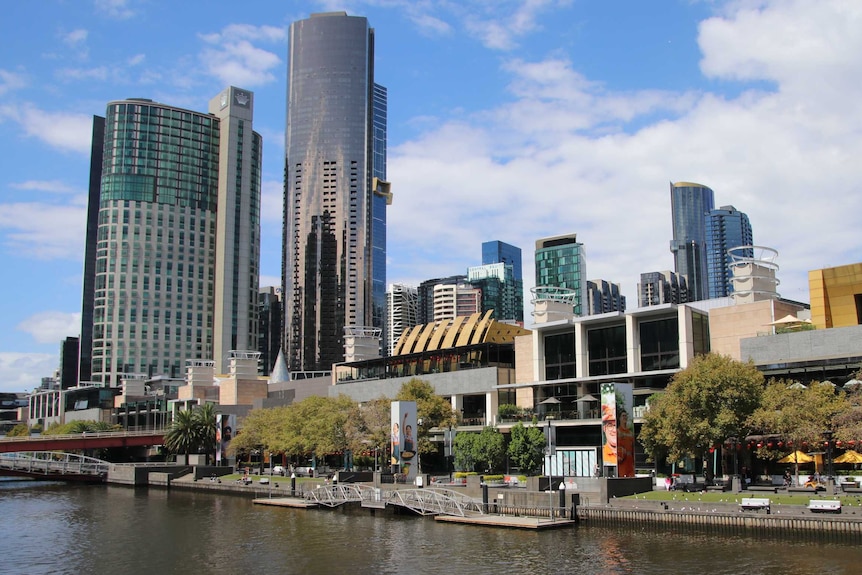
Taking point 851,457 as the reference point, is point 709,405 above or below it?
above

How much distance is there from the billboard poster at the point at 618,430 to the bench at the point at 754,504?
48.8 ft

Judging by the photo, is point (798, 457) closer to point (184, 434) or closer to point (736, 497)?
point (736, 497)

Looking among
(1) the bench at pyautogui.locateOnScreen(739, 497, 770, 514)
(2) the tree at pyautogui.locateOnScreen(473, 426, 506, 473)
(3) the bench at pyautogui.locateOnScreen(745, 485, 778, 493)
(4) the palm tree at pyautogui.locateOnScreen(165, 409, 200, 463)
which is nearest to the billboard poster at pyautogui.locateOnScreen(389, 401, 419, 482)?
(2) the tree at pyautogui.locateOnScreen(473, 426, 506, 473)

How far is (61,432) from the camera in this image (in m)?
187

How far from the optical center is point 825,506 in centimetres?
5497

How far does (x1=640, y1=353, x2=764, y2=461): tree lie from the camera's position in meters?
70.6

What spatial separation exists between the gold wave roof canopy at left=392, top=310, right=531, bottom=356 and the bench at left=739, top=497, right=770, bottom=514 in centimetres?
6506

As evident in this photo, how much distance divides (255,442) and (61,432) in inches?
3249

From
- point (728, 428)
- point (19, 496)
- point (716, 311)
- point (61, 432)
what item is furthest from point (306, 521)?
point (61, 432)

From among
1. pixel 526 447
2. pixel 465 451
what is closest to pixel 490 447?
pixel 465 451

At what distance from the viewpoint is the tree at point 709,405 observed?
7056 centimetres

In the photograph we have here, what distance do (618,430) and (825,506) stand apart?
70.4 ft

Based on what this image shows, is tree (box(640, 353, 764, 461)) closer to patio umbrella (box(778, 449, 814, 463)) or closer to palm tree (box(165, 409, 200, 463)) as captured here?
patio umbrella (box(778, 449, 814, 463))

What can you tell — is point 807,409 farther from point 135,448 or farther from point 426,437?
point 135,448
